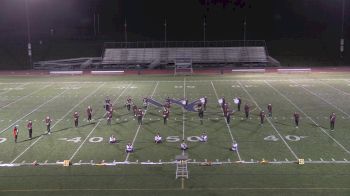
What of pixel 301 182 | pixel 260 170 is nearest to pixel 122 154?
pixel 260 170

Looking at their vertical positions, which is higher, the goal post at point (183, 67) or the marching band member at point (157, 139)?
the goal post at point (183, 67)

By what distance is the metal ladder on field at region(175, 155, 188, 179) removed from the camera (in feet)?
48.8

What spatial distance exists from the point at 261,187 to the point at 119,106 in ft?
48.5

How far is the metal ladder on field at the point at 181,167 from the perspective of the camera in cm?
1487

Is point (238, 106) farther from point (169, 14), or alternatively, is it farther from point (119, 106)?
point (169, 14)

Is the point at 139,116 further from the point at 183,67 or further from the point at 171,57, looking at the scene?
the point at 171,57

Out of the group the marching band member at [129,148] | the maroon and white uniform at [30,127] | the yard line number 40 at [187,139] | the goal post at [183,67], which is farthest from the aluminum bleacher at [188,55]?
the marching band member at [129,148]

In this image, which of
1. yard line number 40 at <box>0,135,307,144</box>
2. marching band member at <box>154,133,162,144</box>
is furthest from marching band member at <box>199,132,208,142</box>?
marching band member at <box>154,133,162,144</box>

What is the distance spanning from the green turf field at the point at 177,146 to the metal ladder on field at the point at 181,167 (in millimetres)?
285

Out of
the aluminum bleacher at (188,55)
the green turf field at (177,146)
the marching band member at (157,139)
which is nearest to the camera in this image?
the green turf field at (177,146)

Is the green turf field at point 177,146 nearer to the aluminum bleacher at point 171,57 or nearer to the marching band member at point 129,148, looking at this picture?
the marching band member at point 129,148

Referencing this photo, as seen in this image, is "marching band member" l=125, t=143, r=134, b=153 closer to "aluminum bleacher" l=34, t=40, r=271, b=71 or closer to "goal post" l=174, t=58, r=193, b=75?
"goal post" l=174, t=58, r=193, b=75

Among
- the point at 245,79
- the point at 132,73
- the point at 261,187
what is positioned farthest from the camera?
the point at 132,73

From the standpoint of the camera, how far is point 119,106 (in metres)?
27.5
